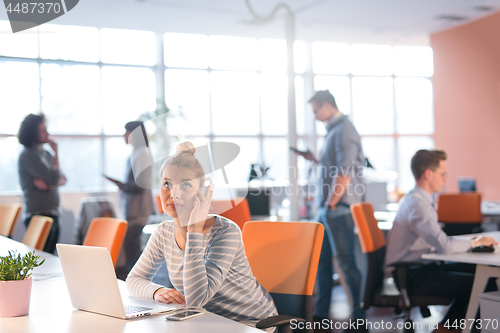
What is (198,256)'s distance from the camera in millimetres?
1477

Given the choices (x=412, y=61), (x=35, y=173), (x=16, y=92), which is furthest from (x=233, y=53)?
(x=35, y=173)

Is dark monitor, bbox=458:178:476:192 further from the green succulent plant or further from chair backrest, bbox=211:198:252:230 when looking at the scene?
the green succulent plant

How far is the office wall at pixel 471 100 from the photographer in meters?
5.66

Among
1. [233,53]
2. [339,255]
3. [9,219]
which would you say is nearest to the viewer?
[339,255]

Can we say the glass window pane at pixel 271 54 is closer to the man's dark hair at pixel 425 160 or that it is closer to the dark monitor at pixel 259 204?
the dark monitor at pixel 259 204

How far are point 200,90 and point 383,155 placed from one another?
3.93 m

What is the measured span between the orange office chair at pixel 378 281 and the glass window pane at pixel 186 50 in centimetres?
598

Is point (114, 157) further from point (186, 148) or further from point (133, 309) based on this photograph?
point (133, 309)

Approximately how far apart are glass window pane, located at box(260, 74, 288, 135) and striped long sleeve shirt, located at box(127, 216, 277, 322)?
727cm

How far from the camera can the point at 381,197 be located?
6.35 m

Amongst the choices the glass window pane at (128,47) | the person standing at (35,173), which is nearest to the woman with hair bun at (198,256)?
the person standing at (35,173)

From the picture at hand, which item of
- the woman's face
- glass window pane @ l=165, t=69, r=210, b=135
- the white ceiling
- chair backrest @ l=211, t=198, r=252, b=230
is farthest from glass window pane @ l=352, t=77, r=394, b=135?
the woman's face

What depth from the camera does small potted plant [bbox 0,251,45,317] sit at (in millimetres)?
1271

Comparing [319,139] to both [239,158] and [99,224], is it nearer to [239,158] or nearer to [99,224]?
[99,224]
